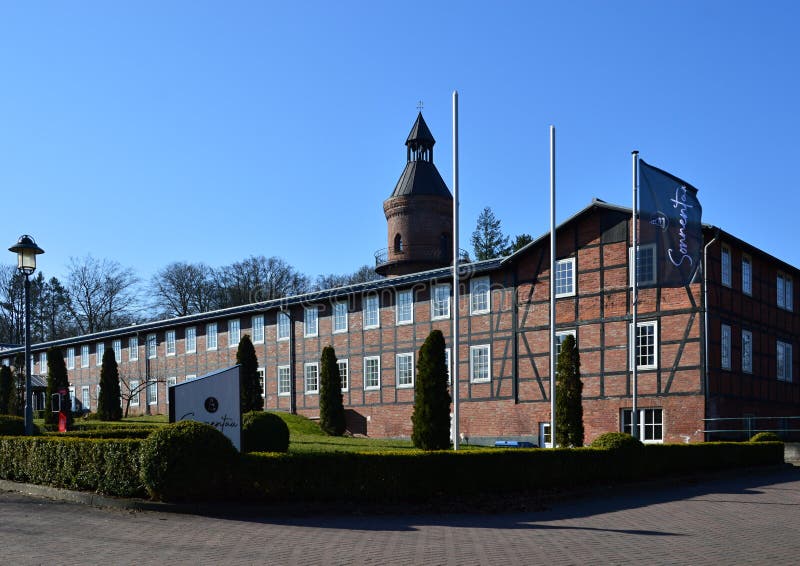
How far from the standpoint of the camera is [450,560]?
9.73 m

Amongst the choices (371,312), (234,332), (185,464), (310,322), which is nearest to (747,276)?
(371,312)

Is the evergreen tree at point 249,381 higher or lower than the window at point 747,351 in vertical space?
lower

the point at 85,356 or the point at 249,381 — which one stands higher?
the point at 249,381

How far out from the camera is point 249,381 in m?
34.1

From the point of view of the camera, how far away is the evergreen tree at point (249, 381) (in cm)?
3334

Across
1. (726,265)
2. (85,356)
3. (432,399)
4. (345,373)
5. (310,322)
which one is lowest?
(85,356)

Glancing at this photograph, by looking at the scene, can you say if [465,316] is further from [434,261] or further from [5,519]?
[5,519]

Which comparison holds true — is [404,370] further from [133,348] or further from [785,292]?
[133,348]

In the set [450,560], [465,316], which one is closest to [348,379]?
[465,316]

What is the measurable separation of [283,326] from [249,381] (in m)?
8.93

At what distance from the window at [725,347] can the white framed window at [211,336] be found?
1090 inches

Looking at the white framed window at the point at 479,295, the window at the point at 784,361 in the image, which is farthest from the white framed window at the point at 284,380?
the window at the point at 784,361

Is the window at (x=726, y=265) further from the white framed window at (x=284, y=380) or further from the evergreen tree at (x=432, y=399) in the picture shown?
the white framed window at (x=284, y=380)

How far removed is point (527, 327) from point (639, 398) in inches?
205
